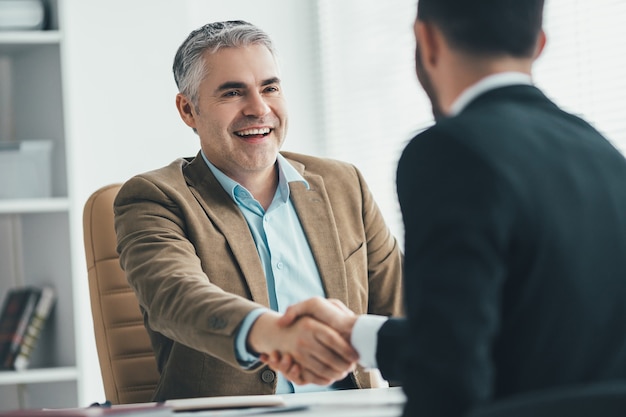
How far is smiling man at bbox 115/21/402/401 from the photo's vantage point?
1.93 meters

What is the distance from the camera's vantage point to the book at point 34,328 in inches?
116

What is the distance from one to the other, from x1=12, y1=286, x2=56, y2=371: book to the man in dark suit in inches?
90.7

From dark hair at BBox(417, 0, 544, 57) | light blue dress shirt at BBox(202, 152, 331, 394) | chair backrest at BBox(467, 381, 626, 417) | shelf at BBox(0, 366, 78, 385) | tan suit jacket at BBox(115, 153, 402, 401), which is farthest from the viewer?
shelf at BBox(0, 366, 78, 385)

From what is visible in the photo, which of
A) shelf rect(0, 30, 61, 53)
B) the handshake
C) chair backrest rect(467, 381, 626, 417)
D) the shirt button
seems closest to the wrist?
the handshake

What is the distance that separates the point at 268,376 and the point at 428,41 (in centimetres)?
105

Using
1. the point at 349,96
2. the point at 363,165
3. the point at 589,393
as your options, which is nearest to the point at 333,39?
the point at 349,96

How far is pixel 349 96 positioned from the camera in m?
3.78

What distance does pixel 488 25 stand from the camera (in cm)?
103

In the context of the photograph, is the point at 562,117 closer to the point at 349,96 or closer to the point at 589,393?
the point at 589,393

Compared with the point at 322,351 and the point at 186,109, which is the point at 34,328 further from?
the point at 322,351

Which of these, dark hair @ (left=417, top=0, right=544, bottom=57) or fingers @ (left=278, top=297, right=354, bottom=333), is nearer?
dark hair @ (left=417, top=0, right=544, bottom=57)

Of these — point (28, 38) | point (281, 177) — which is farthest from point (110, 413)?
point (28, 38)

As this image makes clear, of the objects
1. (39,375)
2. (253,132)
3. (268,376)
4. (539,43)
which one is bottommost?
(39,375)

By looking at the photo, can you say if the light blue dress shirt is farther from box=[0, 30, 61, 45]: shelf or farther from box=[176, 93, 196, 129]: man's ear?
box=[0, 30, 61, 45]: shelf
